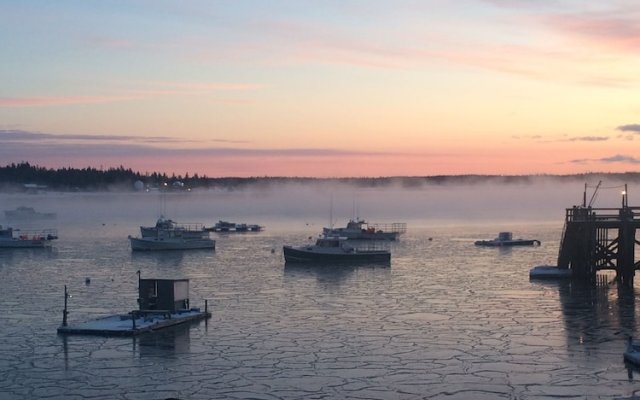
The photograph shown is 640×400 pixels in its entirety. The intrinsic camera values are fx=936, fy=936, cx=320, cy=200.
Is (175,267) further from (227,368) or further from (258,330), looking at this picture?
(227,368)

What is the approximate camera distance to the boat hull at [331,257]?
7794cm

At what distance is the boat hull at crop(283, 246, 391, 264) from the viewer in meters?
77.9

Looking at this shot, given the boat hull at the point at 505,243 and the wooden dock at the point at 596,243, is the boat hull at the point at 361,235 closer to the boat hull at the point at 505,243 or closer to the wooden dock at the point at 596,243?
the boat hull at the point at 505,243

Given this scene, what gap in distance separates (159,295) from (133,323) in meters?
4.46

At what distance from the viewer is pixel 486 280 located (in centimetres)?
6294

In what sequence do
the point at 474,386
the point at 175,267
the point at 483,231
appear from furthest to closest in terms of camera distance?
the point at 483,231, the point at 175,267, the point at 474,386

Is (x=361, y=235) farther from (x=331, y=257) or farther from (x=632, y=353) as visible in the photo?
(x=632, y=353)

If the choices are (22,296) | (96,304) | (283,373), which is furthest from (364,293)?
(283,373)

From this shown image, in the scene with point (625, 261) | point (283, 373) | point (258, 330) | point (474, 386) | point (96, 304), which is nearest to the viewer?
point (474, 386)

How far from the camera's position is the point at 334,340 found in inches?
1524

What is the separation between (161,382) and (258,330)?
33.7 feet

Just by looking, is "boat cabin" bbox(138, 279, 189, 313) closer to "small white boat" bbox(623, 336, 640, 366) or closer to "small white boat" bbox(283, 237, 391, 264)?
"small white boat" bbox(623, 336, 640, 366)

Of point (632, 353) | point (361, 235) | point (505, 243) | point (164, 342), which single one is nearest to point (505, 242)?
point (505, 243)

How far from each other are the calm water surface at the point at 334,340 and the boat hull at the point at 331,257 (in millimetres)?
6739
